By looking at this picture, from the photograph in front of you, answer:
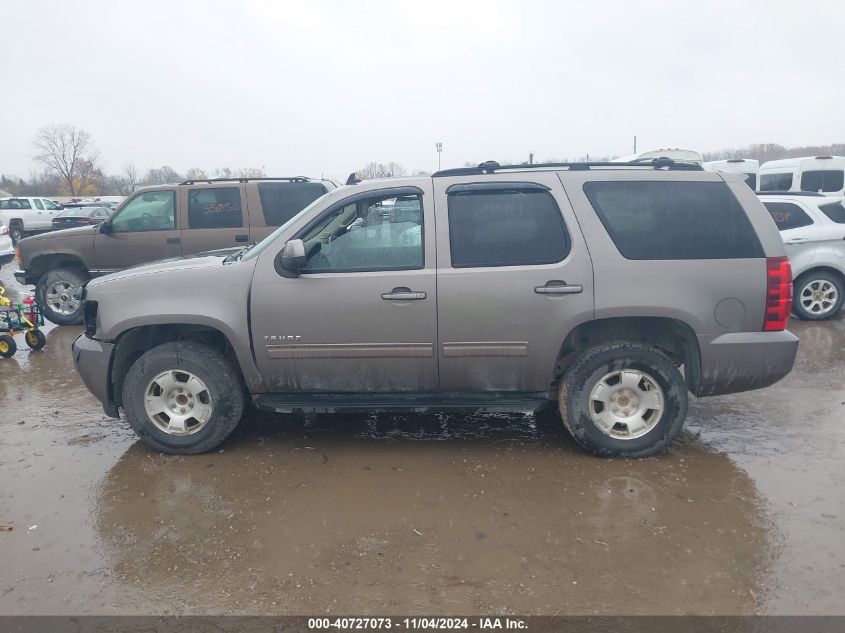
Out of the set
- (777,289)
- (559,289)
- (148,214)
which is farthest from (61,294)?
(777,289)

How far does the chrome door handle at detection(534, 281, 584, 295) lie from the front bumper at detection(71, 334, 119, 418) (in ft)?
9.70

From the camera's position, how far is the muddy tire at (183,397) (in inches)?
170

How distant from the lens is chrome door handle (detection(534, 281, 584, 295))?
4055mm

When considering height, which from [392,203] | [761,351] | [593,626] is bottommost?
[593,626]

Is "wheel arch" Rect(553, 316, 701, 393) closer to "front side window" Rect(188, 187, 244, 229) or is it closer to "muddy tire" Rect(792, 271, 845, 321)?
"muddy tire" Rect(792, 271, 845, 321)

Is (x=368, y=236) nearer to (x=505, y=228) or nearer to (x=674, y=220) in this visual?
(x=505, y=228)

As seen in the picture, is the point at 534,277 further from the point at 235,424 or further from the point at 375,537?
the point at 235,424

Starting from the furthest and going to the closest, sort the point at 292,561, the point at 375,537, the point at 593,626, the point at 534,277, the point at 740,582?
1. the point at 534,277
2. the point at 375,537
3. the point at 292,561
4. the point at 740,582
5. the point at 593,626

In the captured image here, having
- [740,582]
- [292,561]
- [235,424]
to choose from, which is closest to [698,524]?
[740,582]

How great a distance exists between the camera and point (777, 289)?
4059 millimetres

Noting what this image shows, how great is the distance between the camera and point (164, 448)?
4.41 meters

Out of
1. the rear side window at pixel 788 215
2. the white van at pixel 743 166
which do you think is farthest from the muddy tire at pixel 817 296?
the white van at pixel 743 166

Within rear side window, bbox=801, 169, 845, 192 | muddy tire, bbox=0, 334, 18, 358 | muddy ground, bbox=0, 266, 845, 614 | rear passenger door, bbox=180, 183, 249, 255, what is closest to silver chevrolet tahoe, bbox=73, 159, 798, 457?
muddy ground, bbox=0, 266, 845, 614

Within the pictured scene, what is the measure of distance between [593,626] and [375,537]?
1188 mm
